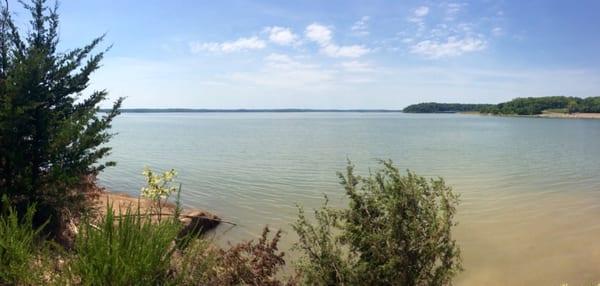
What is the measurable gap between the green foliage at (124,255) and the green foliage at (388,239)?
234 cm

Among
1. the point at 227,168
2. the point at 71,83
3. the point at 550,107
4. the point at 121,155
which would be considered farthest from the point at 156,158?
the point at 550,107

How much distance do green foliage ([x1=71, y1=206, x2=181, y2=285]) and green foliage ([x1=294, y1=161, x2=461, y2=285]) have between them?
2339mm

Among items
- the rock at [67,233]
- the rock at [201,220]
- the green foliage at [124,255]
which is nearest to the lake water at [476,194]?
the rock at [201,220]

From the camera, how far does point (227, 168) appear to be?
2395 cm

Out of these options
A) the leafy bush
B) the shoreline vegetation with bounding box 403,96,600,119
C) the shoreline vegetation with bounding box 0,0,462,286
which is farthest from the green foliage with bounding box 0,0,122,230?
the shoreline vegetation with bounding box 403,96,600,119

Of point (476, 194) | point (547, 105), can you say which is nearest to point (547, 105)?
point (547, 105)

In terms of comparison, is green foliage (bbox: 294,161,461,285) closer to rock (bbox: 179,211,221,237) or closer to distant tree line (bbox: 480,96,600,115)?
rock (bbox: 179,211,221,237)

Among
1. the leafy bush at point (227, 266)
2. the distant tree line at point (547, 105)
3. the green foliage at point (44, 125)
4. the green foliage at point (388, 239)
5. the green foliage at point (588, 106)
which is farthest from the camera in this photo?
the distant tree line at point (547, 105)

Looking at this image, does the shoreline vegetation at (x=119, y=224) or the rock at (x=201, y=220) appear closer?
the shoreline vegetation at (x=119, y=224)

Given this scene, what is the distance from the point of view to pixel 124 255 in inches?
137

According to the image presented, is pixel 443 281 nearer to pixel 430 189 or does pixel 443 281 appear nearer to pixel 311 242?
pixel 430 189

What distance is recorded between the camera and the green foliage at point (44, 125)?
6.95m

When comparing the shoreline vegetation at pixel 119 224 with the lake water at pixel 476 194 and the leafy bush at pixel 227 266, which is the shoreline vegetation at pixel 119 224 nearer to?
the leafy bush at pixel 227 266

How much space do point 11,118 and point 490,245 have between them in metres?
10.6
